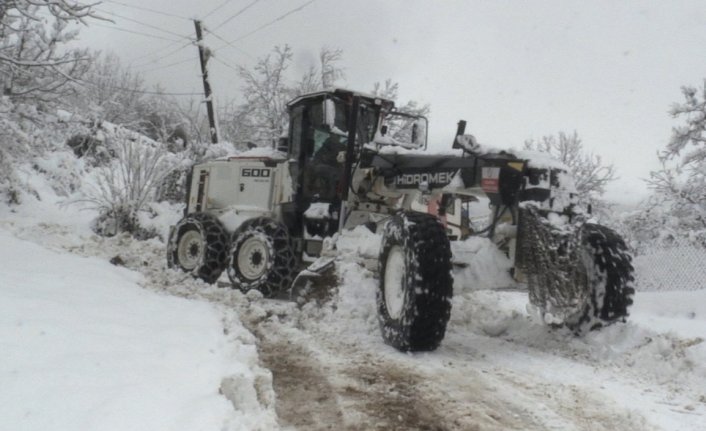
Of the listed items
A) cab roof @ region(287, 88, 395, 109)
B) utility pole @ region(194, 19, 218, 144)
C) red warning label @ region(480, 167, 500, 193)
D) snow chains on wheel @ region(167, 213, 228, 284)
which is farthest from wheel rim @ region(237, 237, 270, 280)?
utility pole @ region(194, 19, 218, 144)

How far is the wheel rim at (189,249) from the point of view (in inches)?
367

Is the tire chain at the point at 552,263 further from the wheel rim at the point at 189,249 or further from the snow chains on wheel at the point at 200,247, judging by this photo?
the wheel rim at the point at 189,249

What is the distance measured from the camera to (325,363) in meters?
4.61

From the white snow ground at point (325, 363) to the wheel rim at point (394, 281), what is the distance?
13.8 inches

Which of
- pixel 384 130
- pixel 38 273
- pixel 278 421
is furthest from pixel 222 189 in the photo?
pixel 278 421

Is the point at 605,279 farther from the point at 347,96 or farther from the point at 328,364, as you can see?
the point at 347,96

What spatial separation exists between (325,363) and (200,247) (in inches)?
198

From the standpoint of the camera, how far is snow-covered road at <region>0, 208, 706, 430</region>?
2.99 m

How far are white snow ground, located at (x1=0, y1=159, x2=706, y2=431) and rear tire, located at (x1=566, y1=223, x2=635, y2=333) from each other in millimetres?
159

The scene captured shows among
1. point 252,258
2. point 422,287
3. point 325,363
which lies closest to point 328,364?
point 325,363

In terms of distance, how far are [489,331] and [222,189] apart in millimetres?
5174

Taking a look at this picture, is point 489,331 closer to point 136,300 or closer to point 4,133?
point 136,300

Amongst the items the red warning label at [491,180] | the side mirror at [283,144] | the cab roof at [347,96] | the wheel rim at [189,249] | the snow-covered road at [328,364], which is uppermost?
the cab roof at [347,96]

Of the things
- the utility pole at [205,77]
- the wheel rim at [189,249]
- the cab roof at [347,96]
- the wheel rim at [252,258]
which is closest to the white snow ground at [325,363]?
the wheel rim at [252,258]
